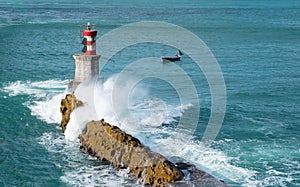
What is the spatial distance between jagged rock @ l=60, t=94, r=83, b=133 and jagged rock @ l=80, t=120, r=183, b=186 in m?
2.37

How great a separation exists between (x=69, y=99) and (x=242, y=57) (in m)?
27.2

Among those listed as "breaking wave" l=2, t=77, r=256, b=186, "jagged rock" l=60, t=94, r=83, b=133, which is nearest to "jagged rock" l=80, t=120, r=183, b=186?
"breaking wave" l=2, t=77, r=256, b=186

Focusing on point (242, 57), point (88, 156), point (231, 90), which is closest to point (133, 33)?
point (242, 57)

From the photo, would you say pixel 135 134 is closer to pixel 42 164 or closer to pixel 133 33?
pixel 42 164

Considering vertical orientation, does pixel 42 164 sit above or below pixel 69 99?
below

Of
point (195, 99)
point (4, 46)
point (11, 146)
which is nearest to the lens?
point (11, 146)

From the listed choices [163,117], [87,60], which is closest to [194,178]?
[163,117]

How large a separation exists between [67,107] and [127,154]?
7700 mm

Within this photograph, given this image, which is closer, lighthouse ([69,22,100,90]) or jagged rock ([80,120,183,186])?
jagged rock ([80,120,183,186])

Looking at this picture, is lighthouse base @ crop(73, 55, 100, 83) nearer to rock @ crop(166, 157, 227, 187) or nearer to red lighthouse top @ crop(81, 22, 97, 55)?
Result: red lighthouse top @ crop(81, 22, 97, 55)

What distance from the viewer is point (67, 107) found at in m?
27.8

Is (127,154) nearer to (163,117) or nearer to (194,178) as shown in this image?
(194,178)

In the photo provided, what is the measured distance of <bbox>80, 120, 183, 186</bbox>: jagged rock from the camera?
1908 centimetres

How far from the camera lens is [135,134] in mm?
25953
